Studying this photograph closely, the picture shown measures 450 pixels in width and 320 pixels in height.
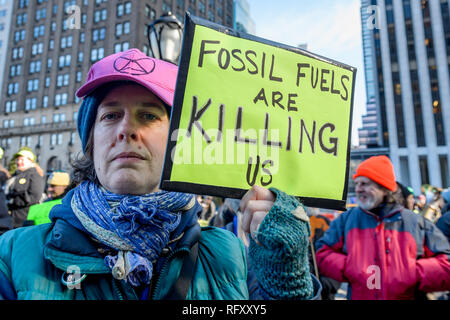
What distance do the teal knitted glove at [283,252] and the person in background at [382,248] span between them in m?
2.25

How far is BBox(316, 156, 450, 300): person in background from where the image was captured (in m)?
3.11

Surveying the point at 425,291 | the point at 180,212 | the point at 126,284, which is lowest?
the point at 425,291

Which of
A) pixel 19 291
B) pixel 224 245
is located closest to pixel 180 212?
pixel 224 245

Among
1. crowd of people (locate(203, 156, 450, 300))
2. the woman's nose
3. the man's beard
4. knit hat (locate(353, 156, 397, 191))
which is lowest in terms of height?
crowd of people (locate(203, 156, 450, 300))

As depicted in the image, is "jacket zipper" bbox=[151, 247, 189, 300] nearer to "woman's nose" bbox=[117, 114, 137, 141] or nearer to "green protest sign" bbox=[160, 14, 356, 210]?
"green protest sign" bbox=[160, 14, 356, 210]

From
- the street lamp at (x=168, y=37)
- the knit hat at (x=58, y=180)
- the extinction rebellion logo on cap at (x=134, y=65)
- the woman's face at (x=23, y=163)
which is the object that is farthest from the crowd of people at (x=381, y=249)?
the woman's face at (x=23, y=163)

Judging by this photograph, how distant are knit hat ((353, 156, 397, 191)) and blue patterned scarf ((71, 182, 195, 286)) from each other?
2937mm

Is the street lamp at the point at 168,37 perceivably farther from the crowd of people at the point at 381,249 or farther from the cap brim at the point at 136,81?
the cap brim at the point at 136,81

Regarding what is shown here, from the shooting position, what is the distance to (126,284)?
1.23 m

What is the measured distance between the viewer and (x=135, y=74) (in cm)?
139

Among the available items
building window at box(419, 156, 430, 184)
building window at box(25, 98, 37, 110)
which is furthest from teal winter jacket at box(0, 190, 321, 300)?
building window at box(419, 156, 430, 184)

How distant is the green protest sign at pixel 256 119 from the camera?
1.20m

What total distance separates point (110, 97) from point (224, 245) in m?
0.89

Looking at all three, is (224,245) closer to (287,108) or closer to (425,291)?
(287,108)
